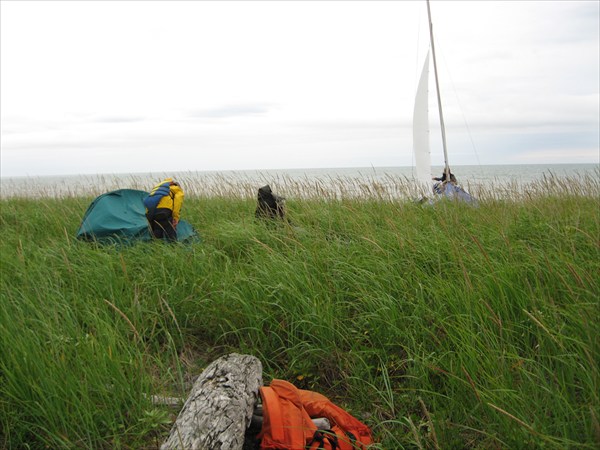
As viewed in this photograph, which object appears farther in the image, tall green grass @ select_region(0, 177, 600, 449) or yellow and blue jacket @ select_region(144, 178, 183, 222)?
yellow and blue jacket @ select_region(144, 178, 183, 222)

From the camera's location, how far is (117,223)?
4332 mm

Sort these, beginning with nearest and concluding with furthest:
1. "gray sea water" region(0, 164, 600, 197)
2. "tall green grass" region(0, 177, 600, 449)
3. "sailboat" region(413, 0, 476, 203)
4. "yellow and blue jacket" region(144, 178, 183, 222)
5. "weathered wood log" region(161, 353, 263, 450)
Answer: "weathered wood log" region(161, 353, 263, 450), "tall green grass" region(0, 177, 600, 449), "yellow and blue jacket" region(144, 178, 183, 222), "gray sea water" region(0, 164, 600, 197), "sailboat" region(413, 0, 476, 203)

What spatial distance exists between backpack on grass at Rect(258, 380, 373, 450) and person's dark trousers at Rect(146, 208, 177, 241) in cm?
263

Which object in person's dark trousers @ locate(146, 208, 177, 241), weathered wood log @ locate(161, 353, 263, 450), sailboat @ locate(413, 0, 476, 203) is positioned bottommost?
weathered wood log @ locate(161, 353, 263, 450)

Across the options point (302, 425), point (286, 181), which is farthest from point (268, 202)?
point (302, 425)

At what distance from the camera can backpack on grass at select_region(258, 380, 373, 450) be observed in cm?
185

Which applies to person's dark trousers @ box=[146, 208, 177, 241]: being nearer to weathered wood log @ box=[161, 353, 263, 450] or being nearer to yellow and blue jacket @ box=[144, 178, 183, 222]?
yellow and blue jacket @ box=[144, 178, 183, 222]

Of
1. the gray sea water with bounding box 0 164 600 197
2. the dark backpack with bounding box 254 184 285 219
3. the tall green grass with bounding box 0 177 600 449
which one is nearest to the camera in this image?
the tall green grass with bounding box 0 177 600 449

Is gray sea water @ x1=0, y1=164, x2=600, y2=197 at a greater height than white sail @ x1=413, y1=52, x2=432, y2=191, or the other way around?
white sail @ x1=413, y1=52, x2=432, y2=191

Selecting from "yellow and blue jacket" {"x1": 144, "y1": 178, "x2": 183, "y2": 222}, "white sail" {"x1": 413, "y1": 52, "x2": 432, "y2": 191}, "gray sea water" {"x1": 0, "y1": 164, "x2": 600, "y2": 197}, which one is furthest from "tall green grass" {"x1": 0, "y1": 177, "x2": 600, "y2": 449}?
"white sail" {"x1": 413, "y1": 52, "x2": 432, "y2": 191}

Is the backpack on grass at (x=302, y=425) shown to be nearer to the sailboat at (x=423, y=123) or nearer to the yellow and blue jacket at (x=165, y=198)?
the yellow and blue jacket at (x=165, y=198)

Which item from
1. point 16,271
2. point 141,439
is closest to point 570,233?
point 141,439

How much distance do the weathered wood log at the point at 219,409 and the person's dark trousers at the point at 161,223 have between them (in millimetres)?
2444

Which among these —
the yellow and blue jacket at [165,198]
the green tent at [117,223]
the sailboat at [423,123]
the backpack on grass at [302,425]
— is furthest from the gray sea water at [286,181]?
the backpack on grass at [302,425]
